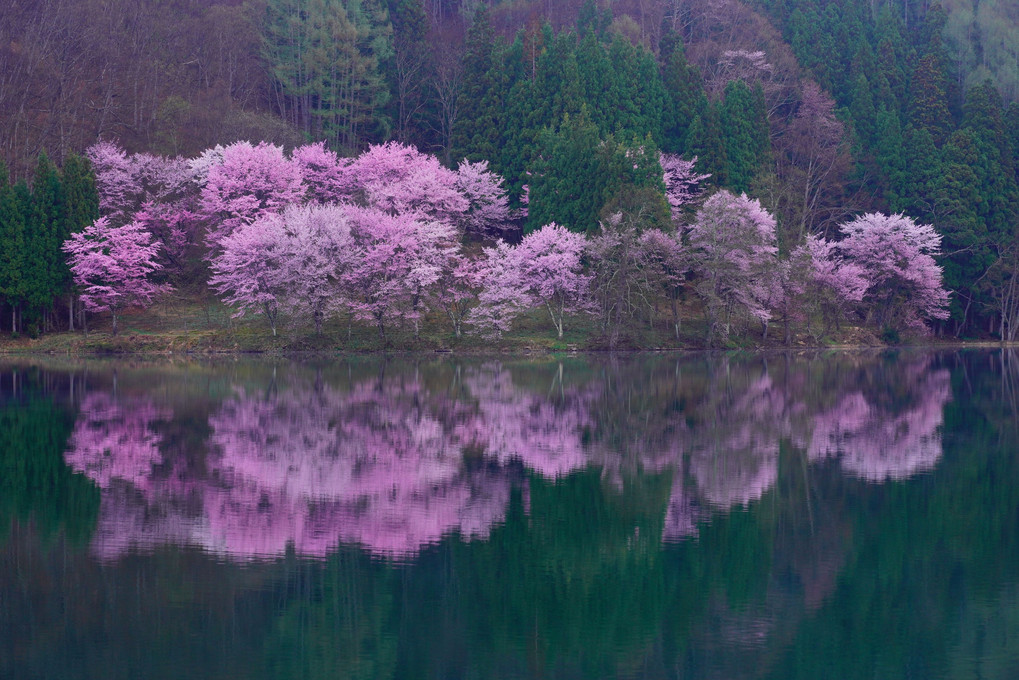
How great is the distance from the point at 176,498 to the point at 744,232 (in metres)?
45.1

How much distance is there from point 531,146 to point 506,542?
186ft

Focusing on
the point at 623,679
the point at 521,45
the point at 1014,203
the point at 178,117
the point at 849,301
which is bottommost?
the point at 623,679

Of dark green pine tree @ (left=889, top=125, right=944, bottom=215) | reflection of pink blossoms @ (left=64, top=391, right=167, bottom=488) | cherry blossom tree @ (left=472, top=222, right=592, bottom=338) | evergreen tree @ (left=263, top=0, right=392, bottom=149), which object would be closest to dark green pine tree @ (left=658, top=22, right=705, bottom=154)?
dark green pine tree @ (left=889, top=125, right=944, bottom=215)

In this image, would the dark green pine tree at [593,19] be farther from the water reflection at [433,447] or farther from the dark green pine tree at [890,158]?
the water reflection at [433,447]

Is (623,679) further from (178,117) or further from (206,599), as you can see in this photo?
(178,117)

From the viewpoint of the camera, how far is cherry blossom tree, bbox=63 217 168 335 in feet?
179

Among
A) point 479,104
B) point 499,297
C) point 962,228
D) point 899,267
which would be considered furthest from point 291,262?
point 962,228

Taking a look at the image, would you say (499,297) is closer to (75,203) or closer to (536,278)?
(536,278)

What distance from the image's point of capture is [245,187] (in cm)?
6122

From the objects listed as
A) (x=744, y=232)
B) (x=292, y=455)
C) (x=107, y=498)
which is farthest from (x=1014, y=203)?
(x=107, y=498)

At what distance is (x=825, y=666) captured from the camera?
385 inches

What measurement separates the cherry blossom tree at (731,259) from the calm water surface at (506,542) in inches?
1104

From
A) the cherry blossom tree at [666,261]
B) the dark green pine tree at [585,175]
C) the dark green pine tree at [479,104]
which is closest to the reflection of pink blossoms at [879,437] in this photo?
the cherry blossom tree at [666,261]

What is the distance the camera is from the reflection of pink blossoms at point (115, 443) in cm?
1920
